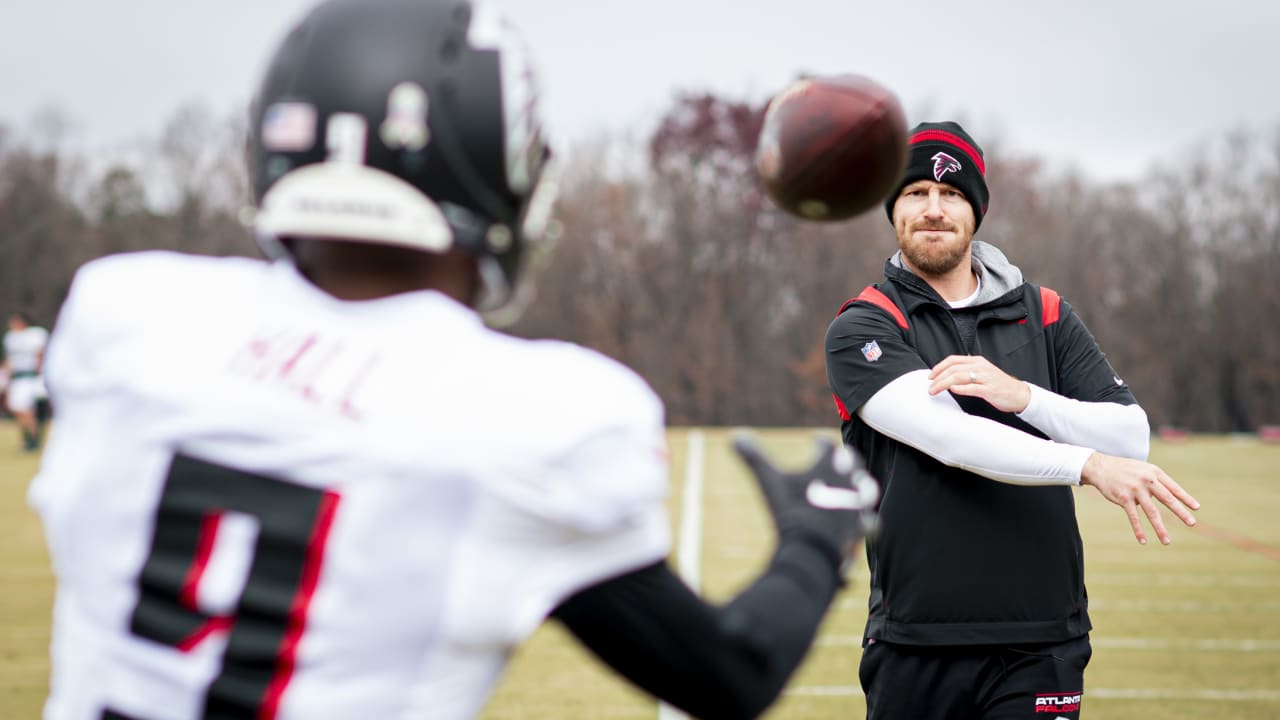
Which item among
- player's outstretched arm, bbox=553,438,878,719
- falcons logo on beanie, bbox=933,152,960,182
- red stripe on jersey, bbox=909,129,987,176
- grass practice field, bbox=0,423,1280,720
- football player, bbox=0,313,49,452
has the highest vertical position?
red stripe on jersey, bbox=909,129,987,176

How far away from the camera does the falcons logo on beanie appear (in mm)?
3154

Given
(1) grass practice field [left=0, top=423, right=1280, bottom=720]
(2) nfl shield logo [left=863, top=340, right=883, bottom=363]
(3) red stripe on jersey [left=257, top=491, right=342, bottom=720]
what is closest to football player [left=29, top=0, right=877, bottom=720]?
(3) red stripe on jersey [left=257, top=491, right=342, bottom=720]

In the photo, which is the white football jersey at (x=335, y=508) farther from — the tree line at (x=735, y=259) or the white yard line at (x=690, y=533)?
the tree line at (x=735, y=259)

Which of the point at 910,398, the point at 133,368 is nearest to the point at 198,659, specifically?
the point at 133,368

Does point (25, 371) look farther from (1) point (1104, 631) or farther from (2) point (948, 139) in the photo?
(2) point (948, 139)

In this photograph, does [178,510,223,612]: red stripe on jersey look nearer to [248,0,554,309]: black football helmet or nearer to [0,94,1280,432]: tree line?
→ [248,0,554,309]: black football helmet

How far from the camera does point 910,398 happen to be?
281 cm

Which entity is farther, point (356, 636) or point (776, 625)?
point (776, 625)

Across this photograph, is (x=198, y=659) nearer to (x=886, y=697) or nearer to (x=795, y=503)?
(x=795, y=503)

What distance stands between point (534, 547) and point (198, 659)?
36 cm

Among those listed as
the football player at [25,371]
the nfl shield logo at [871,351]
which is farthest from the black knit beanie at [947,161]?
the football player at [25,371]

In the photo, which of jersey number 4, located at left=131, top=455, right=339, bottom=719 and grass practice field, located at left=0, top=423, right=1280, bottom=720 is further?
grass practice field, located at left=0, top=423, right=1280, bottom=720

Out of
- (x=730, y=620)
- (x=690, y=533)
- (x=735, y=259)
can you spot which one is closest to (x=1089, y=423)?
(x=730, y=620)

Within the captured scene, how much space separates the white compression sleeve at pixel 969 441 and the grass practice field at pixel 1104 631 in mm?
983
